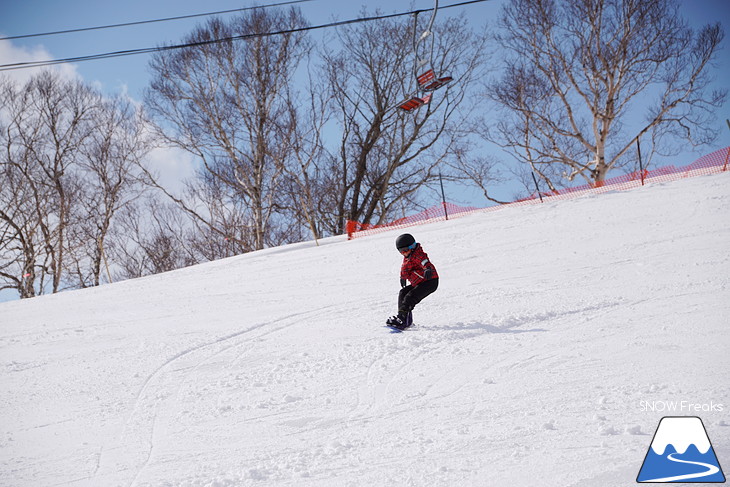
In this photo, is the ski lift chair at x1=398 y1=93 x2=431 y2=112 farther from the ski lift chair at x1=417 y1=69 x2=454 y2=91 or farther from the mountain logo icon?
the mountain logo icon

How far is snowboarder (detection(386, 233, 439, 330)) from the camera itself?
5.95m

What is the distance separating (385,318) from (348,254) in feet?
18.4

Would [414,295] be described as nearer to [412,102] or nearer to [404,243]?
[404,243]

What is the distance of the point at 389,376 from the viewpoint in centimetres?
434

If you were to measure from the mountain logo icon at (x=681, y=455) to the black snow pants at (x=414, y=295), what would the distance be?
333 cm

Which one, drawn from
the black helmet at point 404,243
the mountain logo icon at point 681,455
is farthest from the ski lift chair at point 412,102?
the mountain logo icon at point 681,455

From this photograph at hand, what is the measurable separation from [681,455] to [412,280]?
3826 millimetres

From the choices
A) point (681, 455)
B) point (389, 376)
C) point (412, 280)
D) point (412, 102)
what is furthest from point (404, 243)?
point (412, 102)

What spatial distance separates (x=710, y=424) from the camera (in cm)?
285

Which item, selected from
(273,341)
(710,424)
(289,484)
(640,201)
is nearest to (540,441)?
(710,424)

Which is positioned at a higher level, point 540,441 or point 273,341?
point 273,341

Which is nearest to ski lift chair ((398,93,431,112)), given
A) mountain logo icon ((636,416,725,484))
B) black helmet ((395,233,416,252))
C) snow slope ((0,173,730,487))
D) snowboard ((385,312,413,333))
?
snow slope ((0,173,730,487))

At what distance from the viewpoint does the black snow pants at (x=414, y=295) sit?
602cm

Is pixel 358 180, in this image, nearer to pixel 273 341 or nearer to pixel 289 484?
pixel 273 341
